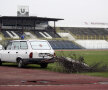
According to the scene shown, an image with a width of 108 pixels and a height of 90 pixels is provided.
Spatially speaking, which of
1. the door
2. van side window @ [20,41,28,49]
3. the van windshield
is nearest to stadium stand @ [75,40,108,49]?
the door

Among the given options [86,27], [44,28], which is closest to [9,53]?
[44,28]

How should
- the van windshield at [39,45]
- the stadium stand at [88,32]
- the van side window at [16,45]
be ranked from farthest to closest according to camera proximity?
the stadium stand at [88,32], the van side window at [16,45], the van windshield at [39,45]

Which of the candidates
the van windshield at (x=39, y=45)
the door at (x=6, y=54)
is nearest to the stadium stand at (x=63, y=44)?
the door at (x=6, y=54)

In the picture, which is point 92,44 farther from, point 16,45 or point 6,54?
point 16,45

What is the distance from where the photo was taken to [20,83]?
12.8 m

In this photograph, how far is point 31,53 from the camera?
2083cm

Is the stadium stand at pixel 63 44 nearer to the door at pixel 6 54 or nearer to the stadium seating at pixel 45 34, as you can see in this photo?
the stadium seating at pixel 45 34

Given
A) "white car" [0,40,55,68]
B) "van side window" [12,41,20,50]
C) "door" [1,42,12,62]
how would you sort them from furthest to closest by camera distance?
"door" [1,42,12,62] < "van side window" [12,41,20,50] < "white car" [0,40,55,68]

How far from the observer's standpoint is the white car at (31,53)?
20.8m

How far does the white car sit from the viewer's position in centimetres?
2084

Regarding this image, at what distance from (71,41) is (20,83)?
65.2 meters

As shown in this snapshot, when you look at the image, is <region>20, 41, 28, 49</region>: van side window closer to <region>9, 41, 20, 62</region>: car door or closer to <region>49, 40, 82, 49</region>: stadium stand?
<region>9, 41, 20, 62</region>: car door

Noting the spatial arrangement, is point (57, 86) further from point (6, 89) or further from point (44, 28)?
point (44, 28)

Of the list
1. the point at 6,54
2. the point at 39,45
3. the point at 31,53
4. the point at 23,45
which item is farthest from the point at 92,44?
the point at 31,53
